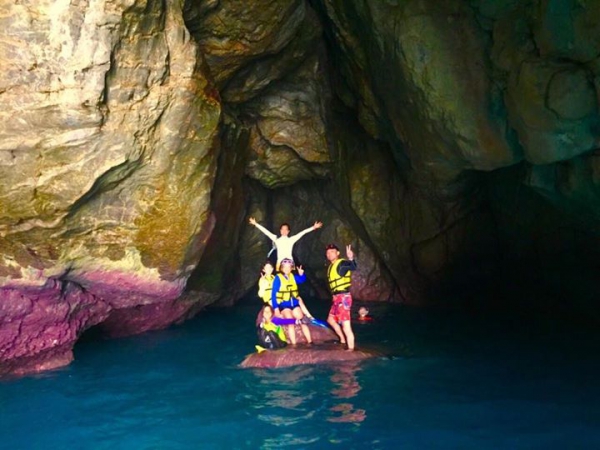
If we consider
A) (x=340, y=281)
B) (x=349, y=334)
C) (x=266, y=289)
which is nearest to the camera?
(x=349, y=334)

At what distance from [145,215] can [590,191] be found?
7.76 meters

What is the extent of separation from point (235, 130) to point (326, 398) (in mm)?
6874

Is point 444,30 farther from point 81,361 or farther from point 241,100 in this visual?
point 81,361

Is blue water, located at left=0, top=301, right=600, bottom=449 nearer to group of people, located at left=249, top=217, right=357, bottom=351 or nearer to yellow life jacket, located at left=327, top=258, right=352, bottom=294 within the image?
group of people, located at left=249, top=217, right=357, bottom=351

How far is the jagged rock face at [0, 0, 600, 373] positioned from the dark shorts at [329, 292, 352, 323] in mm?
2810

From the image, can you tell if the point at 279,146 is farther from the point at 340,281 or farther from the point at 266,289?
the point at 340,281

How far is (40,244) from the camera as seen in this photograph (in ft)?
35.1

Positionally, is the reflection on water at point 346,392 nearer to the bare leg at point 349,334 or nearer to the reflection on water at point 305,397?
the reflection on water at point 305,397

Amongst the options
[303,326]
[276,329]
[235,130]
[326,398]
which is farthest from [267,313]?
[235,130]

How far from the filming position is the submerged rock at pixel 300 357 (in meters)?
11.0

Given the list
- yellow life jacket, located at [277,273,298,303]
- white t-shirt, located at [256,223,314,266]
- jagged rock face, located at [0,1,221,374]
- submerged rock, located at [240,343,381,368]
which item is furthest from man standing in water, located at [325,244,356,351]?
jagged rock face, located at [0,1,221,374]

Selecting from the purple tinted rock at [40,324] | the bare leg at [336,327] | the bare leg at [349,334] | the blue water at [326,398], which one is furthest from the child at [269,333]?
the purple tinted rock at [40,324]

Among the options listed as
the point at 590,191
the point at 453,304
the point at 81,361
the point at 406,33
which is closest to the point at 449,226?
the point at 453,304

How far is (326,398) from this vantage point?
30.1 ft
